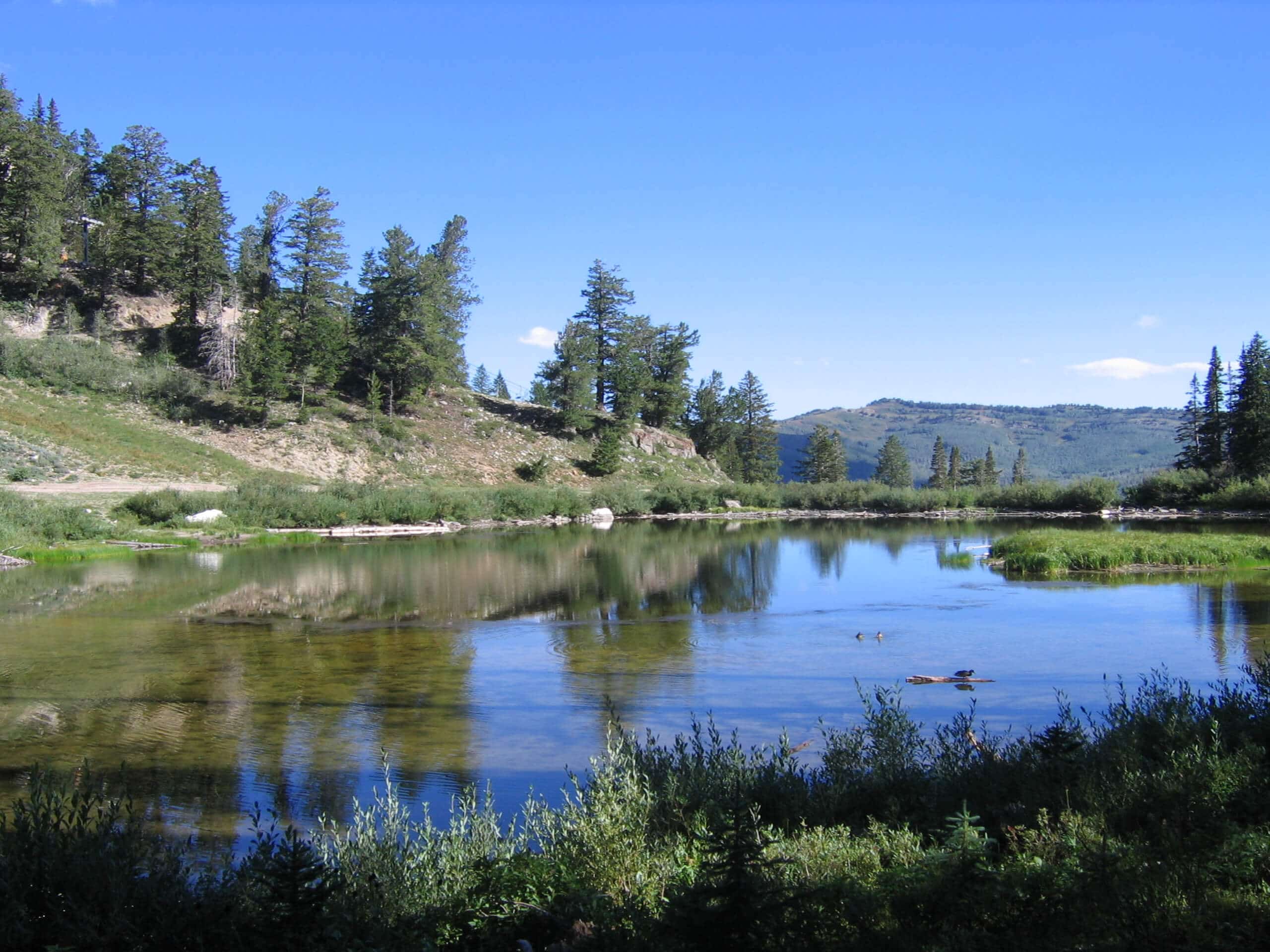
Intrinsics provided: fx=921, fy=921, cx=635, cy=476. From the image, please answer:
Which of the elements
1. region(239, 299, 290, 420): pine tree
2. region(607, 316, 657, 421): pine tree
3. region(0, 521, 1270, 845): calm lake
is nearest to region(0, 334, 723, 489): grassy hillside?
region(239, 299, 290, 420): pine tree

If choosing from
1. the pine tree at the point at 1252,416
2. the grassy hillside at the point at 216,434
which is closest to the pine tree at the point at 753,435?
the grassy hillside at the point at 216,434

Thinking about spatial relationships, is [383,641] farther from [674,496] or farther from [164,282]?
[164,282]

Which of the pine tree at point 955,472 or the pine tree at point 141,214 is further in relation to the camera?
the pine tree at point 955,472

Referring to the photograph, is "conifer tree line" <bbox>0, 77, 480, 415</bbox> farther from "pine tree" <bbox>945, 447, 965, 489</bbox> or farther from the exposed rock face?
"pine tree" <bbox>945, 447, 965, 489</bbox>

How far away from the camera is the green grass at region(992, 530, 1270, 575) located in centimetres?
3281

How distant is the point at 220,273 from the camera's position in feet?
241

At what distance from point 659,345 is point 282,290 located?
136 ft

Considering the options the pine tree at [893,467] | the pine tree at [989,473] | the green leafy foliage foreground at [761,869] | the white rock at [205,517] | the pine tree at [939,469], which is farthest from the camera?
the pine tree at [939,469]

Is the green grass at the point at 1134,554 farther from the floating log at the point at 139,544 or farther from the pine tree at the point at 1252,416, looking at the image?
the pine tree at the point at 1252,416

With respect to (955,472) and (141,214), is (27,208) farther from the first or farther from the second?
(955,472)

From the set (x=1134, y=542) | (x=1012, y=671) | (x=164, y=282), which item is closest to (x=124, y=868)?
(x=1012, y=671)

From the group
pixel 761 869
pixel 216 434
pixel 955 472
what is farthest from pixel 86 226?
pixel 955 472

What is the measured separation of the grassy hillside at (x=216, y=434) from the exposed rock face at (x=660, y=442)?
7.69 feet

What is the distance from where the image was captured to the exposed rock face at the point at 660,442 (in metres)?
87.9
